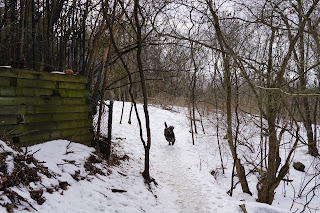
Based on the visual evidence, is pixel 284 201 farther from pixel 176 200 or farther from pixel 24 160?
pixel 24 160

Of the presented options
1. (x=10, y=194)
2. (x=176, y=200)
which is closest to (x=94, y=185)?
(x=10, y=194)

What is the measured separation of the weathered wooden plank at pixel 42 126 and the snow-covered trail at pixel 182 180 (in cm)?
221

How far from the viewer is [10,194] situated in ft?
7.58

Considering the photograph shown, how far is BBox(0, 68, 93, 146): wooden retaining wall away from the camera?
12.2 ft

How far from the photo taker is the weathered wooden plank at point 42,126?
3734mm

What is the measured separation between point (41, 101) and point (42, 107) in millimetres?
115

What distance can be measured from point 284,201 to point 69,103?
7637 millimetres

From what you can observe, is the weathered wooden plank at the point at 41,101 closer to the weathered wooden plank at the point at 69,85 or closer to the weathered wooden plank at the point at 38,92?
the weathered wooden plank at the point at 38,92

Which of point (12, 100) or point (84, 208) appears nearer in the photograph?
point (84, 208)

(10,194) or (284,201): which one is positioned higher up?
(10,194)

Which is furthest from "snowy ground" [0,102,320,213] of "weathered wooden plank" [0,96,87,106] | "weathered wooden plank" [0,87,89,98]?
"weathered wooden plank" [0,87,89,98]

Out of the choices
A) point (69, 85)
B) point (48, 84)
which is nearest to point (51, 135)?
point (48, 84)

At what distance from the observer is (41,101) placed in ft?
13.8

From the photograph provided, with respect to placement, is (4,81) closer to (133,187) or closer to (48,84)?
(48,84)
